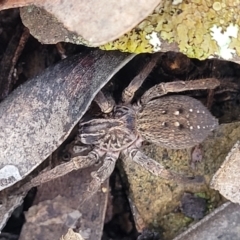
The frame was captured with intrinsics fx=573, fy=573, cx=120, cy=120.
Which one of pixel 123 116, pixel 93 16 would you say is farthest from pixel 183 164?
pixel 93 16

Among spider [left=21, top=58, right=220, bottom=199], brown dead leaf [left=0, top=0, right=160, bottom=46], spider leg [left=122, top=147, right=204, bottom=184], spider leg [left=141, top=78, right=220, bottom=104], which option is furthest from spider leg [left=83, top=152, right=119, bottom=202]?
brown dead leaf [left=0, top=0, right=160, bottom=46]

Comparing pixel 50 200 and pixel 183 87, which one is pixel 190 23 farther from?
pixel 50 200

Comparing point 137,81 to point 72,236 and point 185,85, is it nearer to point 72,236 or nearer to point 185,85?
point 185,85

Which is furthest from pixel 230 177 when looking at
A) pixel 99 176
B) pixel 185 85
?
pixel 99 176

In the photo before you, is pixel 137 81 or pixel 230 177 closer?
pixel 230 177

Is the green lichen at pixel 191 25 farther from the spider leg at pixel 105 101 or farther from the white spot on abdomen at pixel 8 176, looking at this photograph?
the white spot on abdomen at pixel 8 176
